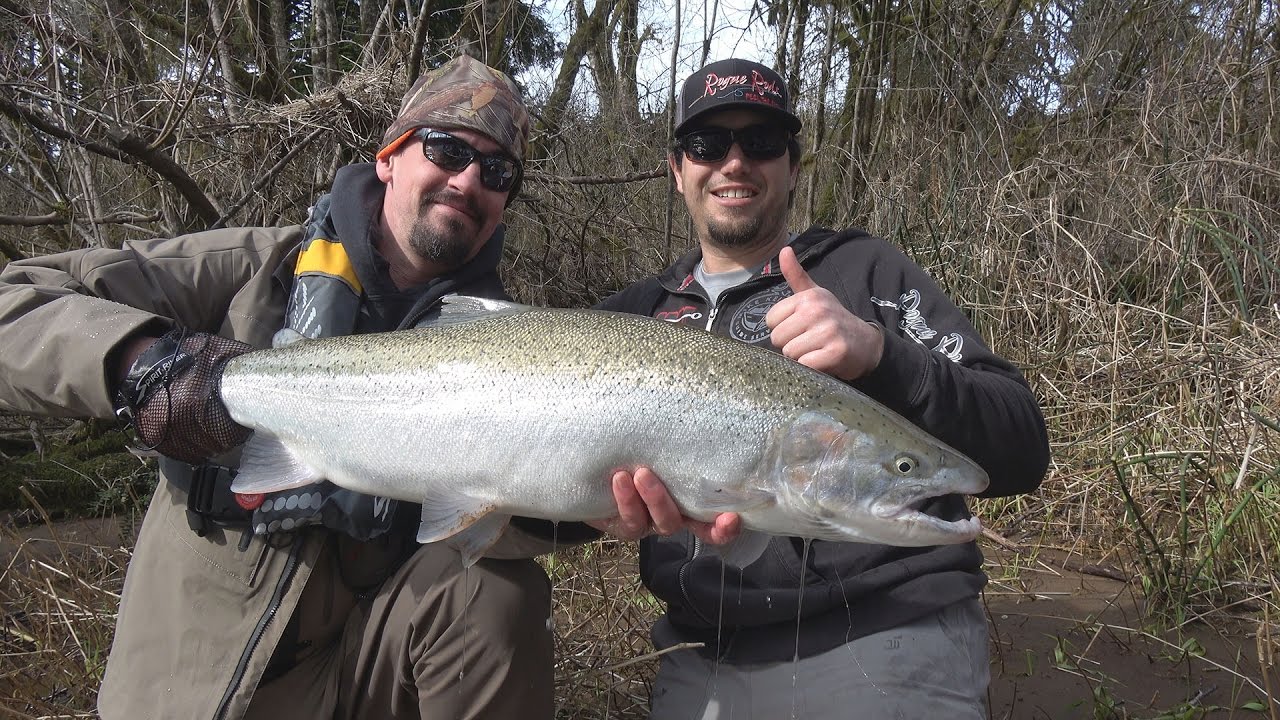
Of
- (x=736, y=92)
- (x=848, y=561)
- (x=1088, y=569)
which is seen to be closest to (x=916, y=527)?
(x=848, y=561)

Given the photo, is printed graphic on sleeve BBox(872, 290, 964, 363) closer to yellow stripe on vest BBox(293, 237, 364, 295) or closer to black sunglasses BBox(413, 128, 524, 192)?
black sunglasses BBox(413, 128, 524, 192)

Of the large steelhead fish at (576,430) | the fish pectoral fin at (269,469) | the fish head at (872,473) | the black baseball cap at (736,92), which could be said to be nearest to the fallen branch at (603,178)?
the black baseball cap at (736,92)

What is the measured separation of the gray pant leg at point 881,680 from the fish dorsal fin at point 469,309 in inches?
56.8

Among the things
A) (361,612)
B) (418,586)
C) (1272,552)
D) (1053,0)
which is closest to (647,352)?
(418,586)

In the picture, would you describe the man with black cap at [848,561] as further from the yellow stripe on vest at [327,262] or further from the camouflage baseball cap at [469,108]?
the yellow stripe on vest at [327,262]

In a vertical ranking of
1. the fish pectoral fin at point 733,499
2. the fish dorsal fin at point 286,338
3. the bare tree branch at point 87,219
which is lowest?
the fish pectoral fin at point 733,499

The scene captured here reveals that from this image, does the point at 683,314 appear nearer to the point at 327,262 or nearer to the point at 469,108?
the point at 469,108

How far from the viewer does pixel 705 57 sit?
760 centimetres

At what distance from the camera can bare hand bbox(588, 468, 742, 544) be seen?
2035 mm

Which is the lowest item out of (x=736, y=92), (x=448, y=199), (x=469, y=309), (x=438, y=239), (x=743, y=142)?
(x=469, y=309)

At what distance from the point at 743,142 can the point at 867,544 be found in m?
1.67

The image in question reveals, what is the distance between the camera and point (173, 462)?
2396 millimetres

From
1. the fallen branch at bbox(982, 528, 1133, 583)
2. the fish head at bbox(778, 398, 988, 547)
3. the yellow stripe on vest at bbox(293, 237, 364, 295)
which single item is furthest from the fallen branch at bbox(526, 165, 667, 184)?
the fish head at bbox(778, 398, 988, 547)

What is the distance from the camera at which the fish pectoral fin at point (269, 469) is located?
7.29 ft
